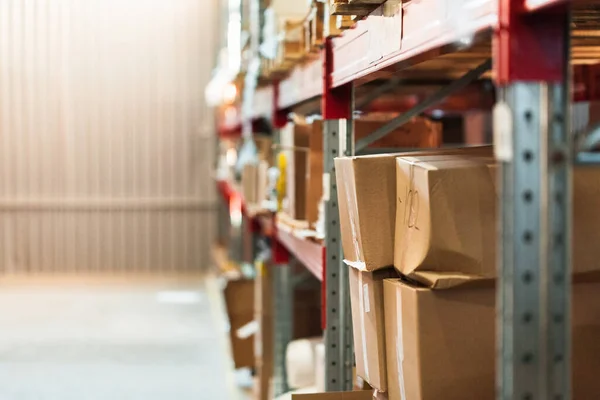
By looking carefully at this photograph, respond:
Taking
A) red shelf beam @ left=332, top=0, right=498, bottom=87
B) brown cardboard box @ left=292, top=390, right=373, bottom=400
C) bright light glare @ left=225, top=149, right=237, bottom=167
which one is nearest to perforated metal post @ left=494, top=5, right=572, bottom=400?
red shelf beam @ left=332, top=0, right=498, bottom=87

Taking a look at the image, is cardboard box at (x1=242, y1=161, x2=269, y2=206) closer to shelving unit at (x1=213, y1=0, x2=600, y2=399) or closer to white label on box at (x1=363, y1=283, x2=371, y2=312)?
white label on box at (x1=363, y1=283, x2=371, y2=312)

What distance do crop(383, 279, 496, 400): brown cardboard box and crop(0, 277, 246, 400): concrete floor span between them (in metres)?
4.15

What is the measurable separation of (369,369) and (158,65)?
9801 millimetres

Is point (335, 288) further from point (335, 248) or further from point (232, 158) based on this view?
point (232, 158)

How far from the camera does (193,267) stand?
12.3m

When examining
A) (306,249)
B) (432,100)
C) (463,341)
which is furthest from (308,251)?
(463,341)

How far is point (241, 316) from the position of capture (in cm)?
645

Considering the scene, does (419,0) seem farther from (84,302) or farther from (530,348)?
(84,302)

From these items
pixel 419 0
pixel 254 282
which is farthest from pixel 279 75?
pixel 419 0

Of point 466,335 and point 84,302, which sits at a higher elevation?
point 466,335

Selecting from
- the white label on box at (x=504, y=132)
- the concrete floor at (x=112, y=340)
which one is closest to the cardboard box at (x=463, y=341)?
the white label on box at (x=504, y=132)

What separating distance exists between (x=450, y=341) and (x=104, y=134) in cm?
1037

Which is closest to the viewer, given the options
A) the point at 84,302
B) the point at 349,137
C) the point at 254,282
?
the point at 349,137

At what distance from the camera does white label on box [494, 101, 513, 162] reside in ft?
5.09
